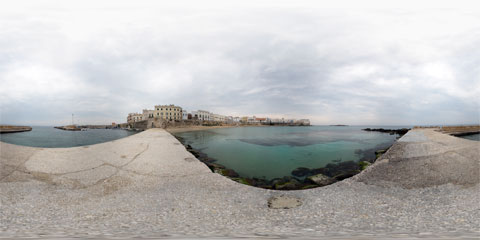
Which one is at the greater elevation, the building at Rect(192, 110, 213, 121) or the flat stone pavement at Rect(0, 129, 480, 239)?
the building at Rect(192, 110, 213, 121)

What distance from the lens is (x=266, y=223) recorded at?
3508 mm

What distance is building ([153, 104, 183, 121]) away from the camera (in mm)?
63312

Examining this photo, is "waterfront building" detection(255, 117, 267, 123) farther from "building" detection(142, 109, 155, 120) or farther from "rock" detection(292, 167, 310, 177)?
"rock" detection(292, 167, 310, 177)

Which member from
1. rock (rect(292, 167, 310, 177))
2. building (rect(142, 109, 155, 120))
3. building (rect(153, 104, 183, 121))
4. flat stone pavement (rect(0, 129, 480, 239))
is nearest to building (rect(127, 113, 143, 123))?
building (rect(142, 109, 155, 120))

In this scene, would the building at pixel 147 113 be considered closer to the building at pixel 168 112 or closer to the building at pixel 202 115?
the building at pixel 168 112

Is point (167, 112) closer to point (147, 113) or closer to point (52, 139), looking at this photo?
point (147, 113)

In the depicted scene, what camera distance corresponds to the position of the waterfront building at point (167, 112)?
63344 mm

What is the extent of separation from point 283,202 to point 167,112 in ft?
221

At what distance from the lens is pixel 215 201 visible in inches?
175

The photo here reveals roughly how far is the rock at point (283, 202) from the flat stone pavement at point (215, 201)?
0.07 m

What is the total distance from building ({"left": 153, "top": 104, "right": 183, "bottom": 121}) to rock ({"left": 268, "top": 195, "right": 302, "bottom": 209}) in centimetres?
6310

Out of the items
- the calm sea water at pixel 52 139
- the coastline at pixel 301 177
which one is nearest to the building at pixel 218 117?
the calm sea water at pixel 52 139

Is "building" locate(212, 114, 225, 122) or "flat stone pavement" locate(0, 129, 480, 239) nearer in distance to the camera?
"flat stone pavement" locate(0, 129, 480, 239)

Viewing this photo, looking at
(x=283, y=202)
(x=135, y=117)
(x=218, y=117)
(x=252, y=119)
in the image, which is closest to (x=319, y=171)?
(x=283, y=202)
